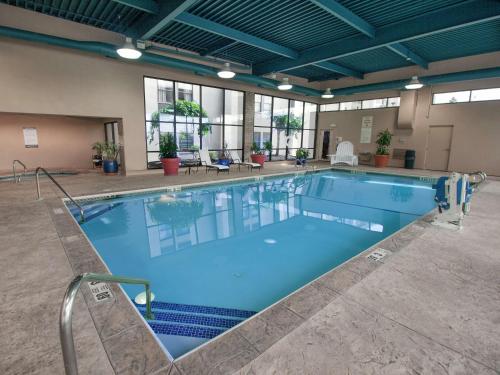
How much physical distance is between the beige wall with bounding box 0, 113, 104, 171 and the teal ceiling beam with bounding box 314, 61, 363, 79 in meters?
7.90

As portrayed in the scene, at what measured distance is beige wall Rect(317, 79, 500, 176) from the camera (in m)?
8.88

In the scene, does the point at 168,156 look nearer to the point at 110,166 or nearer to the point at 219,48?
the point at 110,166

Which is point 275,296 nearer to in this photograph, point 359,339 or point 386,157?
point 359,339

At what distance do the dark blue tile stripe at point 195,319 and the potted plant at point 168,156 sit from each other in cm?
599

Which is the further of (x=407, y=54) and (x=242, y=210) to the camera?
(x=407, y=54)

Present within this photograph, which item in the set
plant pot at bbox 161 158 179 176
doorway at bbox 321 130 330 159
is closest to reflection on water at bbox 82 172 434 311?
plant pot at bbox 161 158 179 176

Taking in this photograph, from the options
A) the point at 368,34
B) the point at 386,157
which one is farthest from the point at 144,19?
the point at 386,157

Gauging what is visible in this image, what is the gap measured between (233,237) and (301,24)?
4927 mm

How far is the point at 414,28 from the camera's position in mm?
5398

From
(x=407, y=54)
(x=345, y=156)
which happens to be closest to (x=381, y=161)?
(x=345, y=156)

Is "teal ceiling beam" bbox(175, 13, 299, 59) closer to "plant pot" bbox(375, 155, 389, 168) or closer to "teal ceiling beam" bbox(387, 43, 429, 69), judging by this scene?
"teal ceiling beam" bbox(387, 43, 429, 69)

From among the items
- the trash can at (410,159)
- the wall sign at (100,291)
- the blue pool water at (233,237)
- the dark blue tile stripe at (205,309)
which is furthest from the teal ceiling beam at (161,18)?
the trash can at (410,159)

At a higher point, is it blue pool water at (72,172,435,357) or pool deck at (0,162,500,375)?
pool deck at (0,162,500,375)

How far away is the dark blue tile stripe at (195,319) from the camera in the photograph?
2240 millimetres
